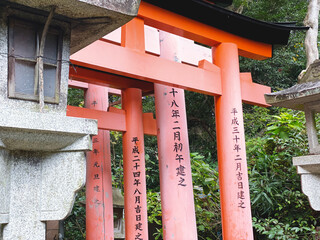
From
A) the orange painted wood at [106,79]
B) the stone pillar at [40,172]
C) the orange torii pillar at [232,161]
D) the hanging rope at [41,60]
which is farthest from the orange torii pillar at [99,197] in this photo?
the hanging rope at [41,60]

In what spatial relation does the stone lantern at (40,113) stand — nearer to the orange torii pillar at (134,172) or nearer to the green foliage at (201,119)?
the orange torii pillar at (134,172)

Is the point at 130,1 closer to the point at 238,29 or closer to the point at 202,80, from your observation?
the point at 202,80

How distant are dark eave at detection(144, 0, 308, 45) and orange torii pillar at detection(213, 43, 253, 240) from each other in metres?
0.61

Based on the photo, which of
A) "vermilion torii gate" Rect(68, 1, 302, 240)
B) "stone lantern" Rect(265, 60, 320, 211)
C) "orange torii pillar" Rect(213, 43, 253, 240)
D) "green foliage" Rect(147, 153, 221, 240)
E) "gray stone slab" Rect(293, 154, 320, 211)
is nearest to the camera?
"vermilion torii gate" Rect(68, 1, 302, 240)

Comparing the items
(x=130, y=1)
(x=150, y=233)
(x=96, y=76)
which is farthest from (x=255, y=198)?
(x=130, y=1)

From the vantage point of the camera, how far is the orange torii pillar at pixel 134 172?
6.45 meters

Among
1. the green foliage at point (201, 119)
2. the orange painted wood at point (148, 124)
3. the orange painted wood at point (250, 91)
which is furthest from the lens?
the green foliage at point (201, 119)

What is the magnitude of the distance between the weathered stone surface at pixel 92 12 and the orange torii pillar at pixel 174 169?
288cm

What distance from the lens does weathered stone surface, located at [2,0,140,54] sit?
9.55ft

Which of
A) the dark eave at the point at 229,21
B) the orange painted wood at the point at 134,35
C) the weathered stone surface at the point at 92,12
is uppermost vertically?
the dark eave at the point at 229,21

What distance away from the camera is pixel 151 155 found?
581 inches

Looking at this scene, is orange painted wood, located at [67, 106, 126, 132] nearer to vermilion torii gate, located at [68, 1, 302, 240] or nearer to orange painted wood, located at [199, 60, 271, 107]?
vermilion torii gate, located at [68, 1, 302, 240]

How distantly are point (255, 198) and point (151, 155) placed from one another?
7717 millimetres

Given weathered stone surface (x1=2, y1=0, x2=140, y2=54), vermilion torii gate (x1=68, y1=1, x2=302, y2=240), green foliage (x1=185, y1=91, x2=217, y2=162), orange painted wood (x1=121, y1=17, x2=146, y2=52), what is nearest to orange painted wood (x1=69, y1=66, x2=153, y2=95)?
vermilion torii gate (x1=68, y1=1, x2=302, y2=240)
